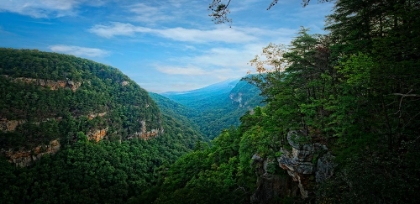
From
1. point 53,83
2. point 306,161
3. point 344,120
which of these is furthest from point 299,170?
point 53,83

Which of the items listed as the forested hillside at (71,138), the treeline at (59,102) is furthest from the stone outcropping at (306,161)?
the treeline at (59,102)

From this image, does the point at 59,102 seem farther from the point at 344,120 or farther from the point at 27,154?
the point at 344,120

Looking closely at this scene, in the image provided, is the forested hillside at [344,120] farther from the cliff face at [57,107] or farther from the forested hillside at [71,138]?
the cliff face at [57,107]

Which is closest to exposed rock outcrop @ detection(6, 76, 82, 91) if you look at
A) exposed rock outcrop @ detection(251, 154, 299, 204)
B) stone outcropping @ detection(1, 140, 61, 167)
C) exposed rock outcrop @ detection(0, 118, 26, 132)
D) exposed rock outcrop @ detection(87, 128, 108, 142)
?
exposed rock outcrop @ detection(0, 118, 26, 132)

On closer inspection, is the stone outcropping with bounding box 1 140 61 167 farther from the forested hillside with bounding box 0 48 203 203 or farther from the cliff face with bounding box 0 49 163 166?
the forested hillside with bounding box 0 48 203 203

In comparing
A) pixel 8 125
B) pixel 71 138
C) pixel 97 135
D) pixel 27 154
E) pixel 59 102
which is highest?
pixel 59 102

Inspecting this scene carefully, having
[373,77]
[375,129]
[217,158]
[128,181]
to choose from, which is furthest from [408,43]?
[128,181]
